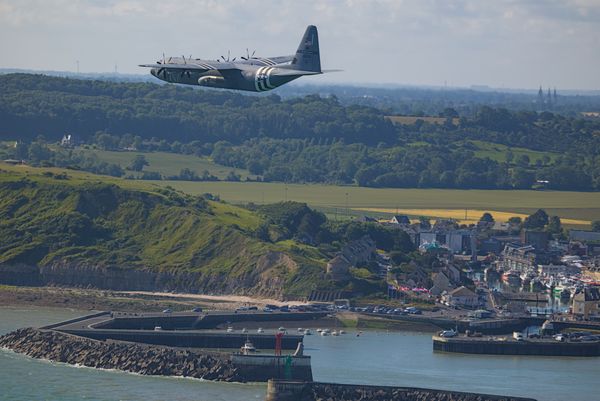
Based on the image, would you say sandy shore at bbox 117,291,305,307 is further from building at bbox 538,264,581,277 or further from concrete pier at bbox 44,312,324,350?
building at bbox 538,264,581,277

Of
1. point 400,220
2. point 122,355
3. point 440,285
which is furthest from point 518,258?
point 122,355

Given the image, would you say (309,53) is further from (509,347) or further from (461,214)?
(461,214)

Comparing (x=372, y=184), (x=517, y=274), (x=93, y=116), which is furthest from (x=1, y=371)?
(x=93, y=116)

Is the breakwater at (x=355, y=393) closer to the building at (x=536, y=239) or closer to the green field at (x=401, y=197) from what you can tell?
the building at (x=536, y=239)

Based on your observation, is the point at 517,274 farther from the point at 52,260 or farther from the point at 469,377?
the point at 469,377

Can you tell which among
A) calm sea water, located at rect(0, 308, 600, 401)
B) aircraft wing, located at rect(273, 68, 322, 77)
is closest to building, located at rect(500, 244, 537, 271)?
calm sea water, located at rect(0, 308, 600, 401)

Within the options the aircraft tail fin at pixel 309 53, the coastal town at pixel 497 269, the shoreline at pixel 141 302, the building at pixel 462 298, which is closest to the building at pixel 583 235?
the coastal town at pixel 497 269
